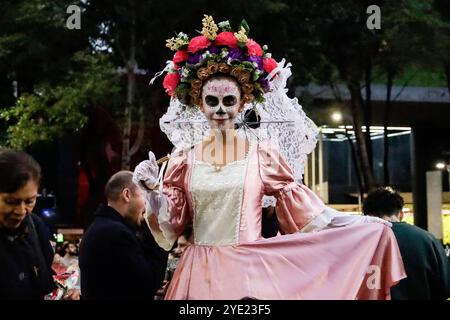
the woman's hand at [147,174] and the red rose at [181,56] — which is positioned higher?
the red rose at [181,56]

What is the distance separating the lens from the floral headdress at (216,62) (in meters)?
3.54

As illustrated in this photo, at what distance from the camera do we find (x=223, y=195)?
3332 mm

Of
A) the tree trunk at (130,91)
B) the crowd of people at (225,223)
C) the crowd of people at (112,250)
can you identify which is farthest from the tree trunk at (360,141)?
the crowd of people at (225,223)

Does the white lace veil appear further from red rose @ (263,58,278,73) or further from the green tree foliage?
the green tree foliage

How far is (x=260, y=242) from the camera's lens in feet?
10.4

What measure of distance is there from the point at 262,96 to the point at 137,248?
3.29 ft

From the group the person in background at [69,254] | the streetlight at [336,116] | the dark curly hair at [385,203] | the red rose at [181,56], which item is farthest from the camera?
the streetlight at [336,116]

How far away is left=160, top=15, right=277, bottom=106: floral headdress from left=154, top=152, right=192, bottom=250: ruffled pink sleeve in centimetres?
39

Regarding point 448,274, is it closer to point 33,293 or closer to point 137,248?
point 137,248

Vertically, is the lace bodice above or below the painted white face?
below

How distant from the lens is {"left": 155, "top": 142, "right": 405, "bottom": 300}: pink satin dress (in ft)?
9.98

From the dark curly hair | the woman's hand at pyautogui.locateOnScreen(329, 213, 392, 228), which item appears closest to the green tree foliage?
the dark curly hair

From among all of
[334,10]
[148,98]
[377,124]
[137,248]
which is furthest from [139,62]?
[137,248]

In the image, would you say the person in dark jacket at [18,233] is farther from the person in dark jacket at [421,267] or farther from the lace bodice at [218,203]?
the person in dark jacket at [421,267]
